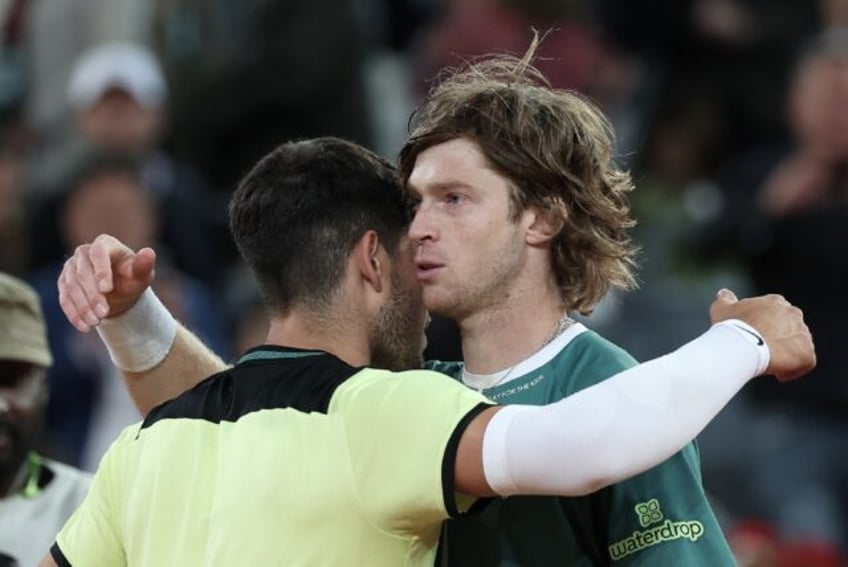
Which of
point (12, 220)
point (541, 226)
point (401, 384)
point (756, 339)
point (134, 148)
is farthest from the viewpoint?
point (134, 148)

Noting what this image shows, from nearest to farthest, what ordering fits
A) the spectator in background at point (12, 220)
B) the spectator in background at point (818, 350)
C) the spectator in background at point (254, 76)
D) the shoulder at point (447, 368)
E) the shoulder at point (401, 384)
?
the shoulder at point (401, 384) → the shoulder at point (447, 368) → the spectator in background at point (818, 350) → the spectator in background at point (12, 220) → the spectator in background at point (254, 76)

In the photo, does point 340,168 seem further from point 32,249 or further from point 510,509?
point 32,249

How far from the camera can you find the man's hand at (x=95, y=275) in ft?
14.9

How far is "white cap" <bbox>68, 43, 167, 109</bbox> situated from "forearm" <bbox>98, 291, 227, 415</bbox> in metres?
5.54

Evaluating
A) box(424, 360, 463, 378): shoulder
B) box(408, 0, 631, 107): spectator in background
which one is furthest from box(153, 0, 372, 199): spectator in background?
box(424, 360, 463, 378): shoulder

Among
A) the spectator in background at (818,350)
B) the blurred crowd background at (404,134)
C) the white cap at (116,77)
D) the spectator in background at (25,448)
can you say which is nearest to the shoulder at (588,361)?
the spectator in background at (25,448)

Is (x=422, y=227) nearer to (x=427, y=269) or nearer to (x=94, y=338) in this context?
(x=427, y=269)

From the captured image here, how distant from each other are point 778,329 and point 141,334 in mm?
1732

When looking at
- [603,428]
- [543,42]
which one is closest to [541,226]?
[603,428]

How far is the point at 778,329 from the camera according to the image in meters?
4.37

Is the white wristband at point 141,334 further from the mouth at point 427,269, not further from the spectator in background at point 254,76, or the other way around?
the spectator in background at point 254,76

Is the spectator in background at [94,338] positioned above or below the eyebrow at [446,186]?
below

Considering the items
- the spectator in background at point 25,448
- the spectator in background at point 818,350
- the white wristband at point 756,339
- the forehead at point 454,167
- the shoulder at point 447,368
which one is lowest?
the spectator in background at point 818,350

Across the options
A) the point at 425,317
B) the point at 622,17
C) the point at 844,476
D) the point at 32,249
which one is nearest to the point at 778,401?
the point at 844,476
